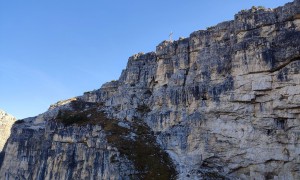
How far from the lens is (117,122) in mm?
60906

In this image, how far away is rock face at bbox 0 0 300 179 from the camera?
43.6 meters

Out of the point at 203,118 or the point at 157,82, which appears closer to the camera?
the point at 203,118

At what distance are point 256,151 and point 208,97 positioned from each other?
11.9 m

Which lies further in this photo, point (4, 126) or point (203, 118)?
point (4, 126)

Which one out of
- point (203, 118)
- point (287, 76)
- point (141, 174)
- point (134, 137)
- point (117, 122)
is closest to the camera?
point (287, 76)

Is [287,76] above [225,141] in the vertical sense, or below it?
above

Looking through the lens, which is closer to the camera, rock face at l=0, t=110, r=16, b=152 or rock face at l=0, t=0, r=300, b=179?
rock face at l=0, t=0, r=300, b=179

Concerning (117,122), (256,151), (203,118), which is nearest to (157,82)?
(117,122)

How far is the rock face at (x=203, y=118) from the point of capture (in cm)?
4359

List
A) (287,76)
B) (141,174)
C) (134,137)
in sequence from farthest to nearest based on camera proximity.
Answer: (134,137)
(141,174)
(287,76)

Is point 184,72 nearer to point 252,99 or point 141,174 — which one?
point 252,99

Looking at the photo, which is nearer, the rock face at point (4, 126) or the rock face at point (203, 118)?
the rock face at point (203, 118)

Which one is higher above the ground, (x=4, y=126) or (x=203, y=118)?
(x=4, y=126)

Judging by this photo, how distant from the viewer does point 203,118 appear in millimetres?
50094
